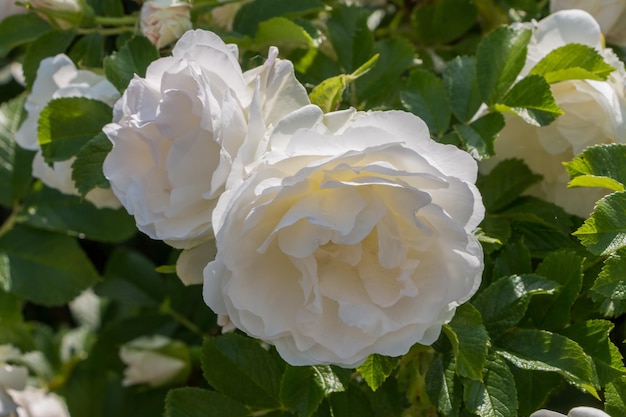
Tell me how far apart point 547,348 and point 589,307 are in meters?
0.12

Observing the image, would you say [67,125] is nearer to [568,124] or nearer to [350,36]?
[350,36]

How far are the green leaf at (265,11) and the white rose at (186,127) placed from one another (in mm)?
255

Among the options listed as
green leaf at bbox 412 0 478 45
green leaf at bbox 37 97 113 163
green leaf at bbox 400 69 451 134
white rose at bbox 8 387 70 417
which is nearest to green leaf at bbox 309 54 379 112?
green leaf at bbox 400 69 451 134

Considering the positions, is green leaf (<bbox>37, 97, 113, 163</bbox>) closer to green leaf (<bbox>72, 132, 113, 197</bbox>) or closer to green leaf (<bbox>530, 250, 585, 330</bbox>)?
green leaf (<bbox>72, 132, 113, 197</bbox>)

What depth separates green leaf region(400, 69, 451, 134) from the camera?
2.47 ft

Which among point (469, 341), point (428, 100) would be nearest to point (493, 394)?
point (469, 341)

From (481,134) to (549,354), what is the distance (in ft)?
0.65

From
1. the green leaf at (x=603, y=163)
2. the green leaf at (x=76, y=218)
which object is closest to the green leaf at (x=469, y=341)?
the green leaf at (x=603, y=163)

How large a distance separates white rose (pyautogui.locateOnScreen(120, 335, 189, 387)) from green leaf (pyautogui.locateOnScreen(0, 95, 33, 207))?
255mm

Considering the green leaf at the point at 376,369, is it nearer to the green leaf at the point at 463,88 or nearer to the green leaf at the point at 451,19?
the green leaf at the point at 463,88

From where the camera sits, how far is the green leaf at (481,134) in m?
0.69

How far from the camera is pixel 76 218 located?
3.32 ft

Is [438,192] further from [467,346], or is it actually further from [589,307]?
[589,307]

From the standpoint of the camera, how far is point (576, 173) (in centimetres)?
65
